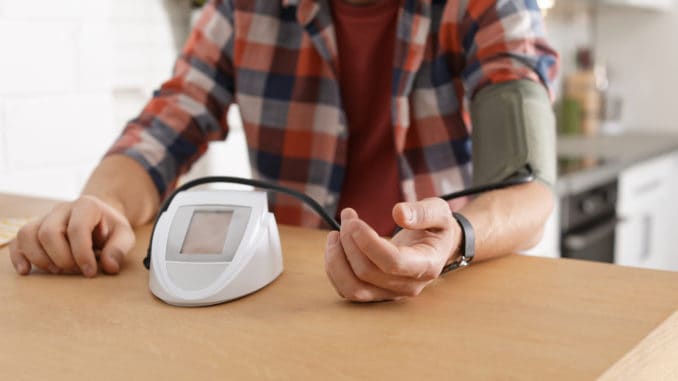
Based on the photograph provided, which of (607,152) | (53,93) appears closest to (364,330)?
(53,93)

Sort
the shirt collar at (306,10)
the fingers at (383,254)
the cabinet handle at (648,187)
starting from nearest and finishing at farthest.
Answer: the fingers at (383,254), the shirt collar at (306,10), the cabinet handle at (648,187)

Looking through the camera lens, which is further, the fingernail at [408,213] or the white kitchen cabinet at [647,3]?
the white kitchen cabinet at [647,3]

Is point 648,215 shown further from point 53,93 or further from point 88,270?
point 88,270

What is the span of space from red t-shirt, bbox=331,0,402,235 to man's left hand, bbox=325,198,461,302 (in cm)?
56

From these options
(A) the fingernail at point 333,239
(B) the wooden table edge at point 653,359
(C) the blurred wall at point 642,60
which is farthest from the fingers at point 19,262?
(C) the blurred wall at point 642,60

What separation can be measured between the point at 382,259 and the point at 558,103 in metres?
2.96

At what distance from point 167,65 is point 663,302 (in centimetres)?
148

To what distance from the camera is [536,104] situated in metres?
0.87

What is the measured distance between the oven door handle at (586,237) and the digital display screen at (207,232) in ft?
5.72

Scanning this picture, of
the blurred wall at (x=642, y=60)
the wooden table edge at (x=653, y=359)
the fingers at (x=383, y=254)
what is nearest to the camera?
the wooden table edge at (x=653, y=359)

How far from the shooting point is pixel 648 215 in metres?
2.79

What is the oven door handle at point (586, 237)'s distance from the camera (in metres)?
2.24

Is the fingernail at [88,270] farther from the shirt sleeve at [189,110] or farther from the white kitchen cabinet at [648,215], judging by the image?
the white kitchen cabinet at [648,215]

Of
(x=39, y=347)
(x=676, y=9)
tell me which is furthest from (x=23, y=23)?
(x=676, y=9)
